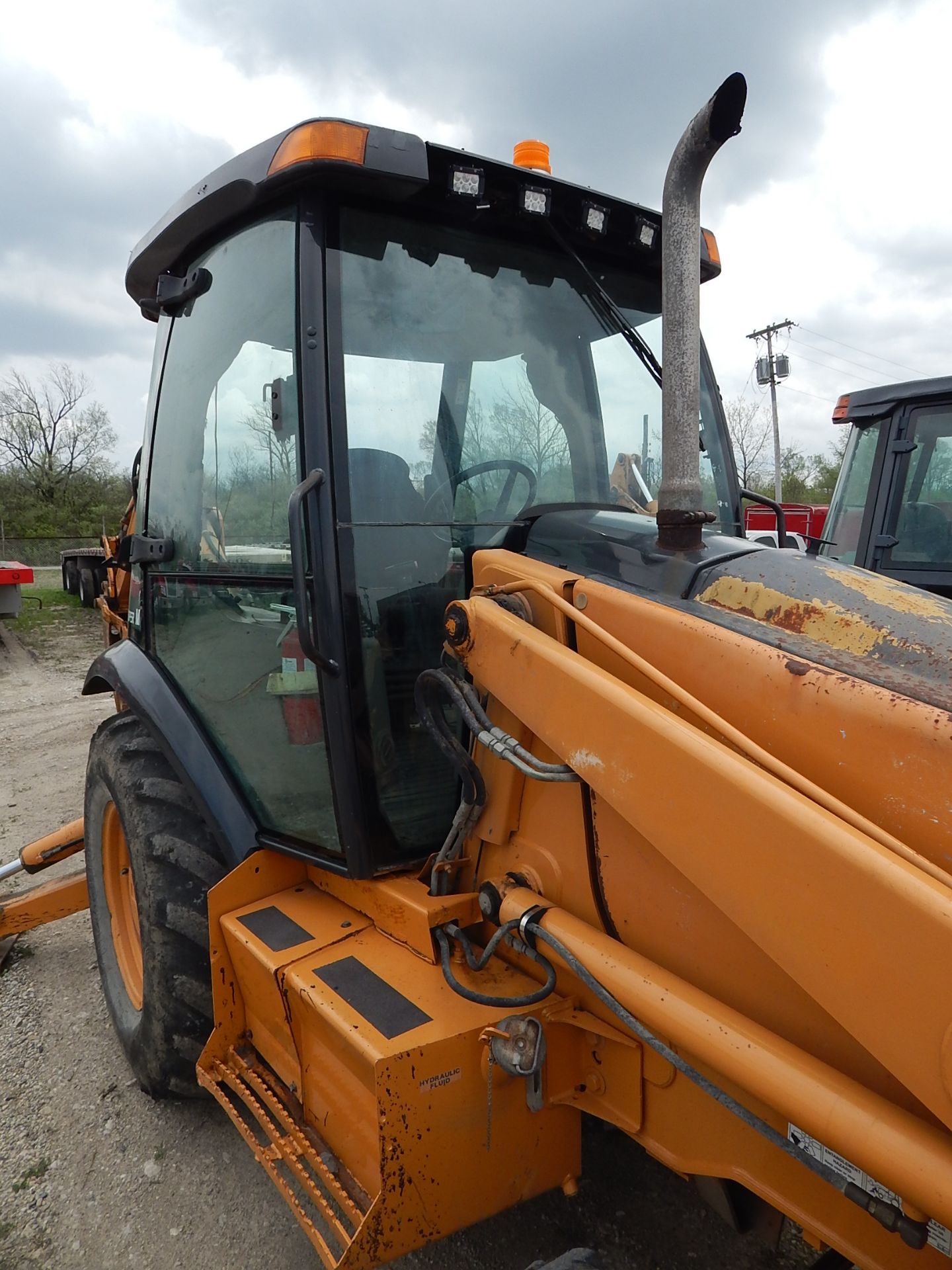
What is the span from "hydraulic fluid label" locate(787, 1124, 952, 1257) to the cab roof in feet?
5.99

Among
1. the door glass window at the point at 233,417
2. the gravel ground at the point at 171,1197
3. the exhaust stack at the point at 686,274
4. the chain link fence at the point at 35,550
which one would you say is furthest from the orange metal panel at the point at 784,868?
the chain link fence at the point at 35,550

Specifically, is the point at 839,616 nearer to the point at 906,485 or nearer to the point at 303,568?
the point at 303,568

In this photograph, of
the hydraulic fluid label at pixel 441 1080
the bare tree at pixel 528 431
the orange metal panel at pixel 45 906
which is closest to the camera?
the hydraulic fluid label at pixel 441 1080

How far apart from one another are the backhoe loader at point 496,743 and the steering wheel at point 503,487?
0.01 meters

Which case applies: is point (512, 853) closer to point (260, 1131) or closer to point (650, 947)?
point (650, 947)

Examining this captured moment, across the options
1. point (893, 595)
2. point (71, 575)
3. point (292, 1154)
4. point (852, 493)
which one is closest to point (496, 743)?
point (893, 595)

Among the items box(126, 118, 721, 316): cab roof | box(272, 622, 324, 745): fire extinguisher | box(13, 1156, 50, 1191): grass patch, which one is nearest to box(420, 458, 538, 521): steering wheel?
box(272, 622, 324, 745): fire extinguisher

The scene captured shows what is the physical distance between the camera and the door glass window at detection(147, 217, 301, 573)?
6.37 feet

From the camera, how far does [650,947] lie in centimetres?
144

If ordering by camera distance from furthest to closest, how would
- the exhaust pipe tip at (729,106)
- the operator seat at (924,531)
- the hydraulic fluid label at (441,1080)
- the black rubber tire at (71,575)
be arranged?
the black rubber tire at (71,575) < the operator seat at (924,531) < the hydraulic fluid label at (441,1080) < the exhaust pipe tip at (729,106)

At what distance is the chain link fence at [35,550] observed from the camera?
19.7m

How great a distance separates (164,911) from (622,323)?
77.3 inches

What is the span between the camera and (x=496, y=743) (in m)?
1.55

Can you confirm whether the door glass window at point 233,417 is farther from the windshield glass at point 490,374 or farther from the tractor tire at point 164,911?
the tractor tire at point 164,911
